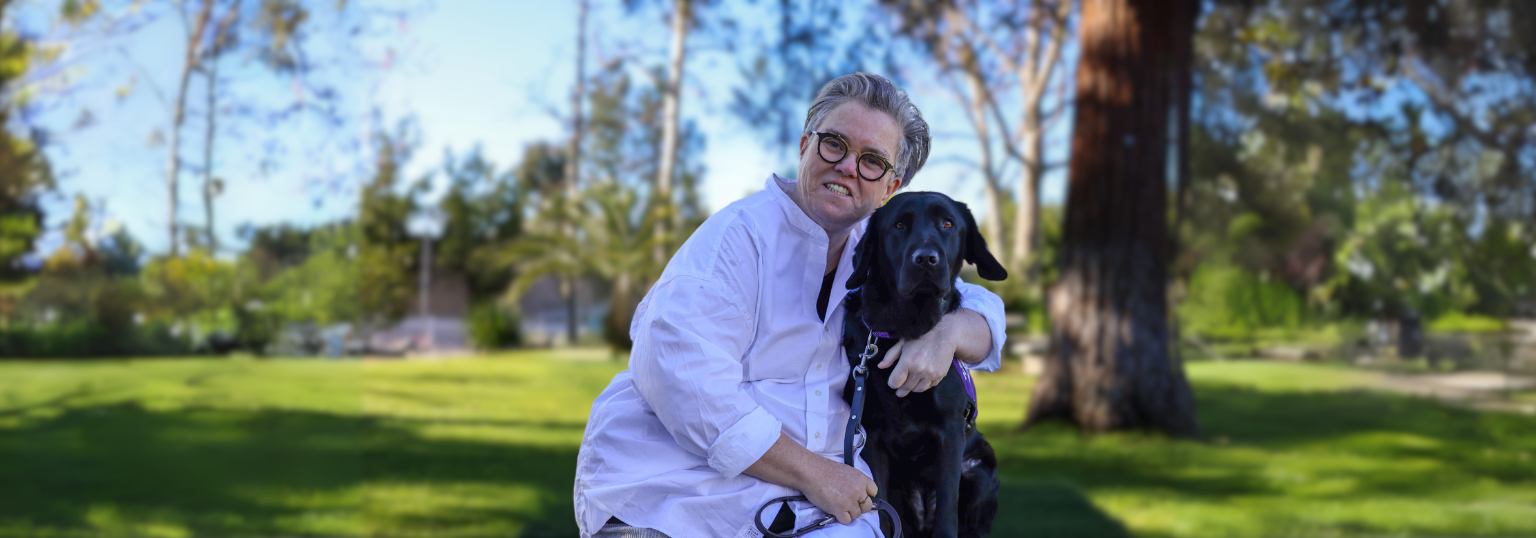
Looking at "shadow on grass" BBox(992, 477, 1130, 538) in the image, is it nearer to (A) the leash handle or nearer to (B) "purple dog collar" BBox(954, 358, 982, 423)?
(B) "purple dog collar" BBox(954, 358, 982, 423)

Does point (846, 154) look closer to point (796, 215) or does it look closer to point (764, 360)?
point (796, 215)

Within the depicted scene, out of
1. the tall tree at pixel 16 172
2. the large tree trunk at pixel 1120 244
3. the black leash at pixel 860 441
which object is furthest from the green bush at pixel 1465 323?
the tall tree at pixel 16 172

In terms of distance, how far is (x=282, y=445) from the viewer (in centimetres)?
757

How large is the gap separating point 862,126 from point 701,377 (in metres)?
0.55

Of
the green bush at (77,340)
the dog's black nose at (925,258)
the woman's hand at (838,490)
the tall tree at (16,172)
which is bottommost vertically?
the woman's hand at (838,490)

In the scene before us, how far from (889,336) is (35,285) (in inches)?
309

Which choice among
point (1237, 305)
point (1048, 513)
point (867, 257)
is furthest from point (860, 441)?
point (1237, 305)

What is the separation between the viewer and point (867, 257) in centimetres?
191

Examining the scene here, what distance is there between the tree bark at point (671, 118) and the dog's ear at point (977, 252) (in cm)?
599

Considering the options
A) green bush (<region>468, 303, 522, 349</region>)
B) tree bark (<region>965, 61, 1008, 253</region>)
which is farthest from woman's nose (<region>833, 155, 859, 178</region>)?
green bush (<region>468, 303, 522, 349</region>)

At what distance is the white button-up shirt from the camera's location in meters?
1.73

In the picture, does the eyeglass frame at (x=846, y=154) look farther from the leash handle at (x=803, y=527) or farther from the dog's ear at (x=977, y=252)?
the leash handle at (x=803, y=527)

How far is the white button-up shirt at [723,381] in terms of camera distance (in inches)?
68.1

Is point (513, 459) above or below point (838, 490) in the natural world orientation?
below
